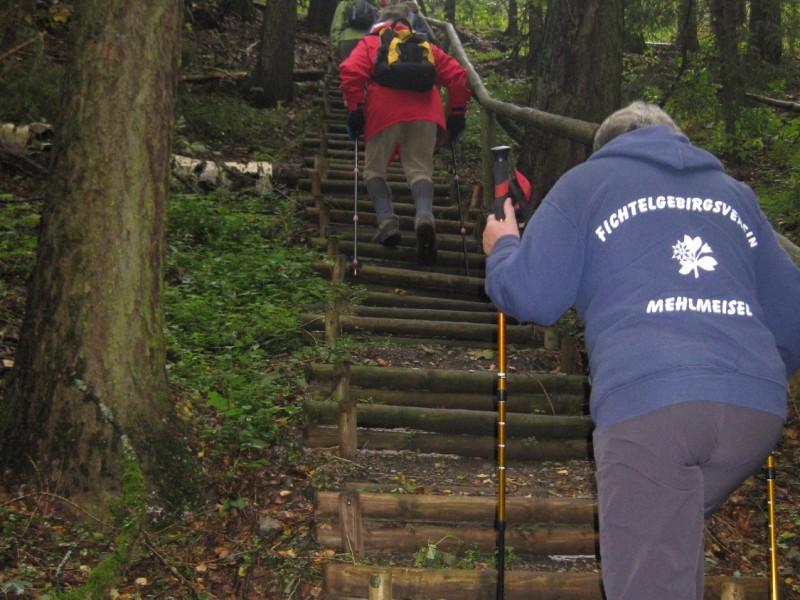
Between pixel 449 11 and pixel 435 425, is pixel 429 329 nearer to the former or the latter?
pixel 435 425

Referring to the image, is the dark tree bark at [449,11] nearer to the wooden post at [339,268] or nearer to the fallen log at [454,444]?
the wooden post at [339,268]

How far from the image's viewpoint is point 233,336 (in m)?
6.80

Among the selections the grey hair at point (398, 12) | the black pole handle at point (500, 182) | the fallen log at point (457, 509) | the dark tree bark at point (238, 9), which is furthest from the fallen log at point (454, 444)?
the dark tree bark at point (238, 9)

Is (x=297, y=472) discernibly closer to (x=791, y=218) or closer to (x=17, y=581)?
(x=17, y=581)

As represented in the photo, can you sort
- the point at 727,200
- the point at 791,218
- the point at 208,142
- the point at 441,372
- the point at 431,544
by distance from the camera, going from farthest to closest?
the point at 208,142, the point at 791,218, the point at 441,372, the point at 431,544, the point at 727,200

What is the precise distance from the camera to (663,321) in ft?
8.32

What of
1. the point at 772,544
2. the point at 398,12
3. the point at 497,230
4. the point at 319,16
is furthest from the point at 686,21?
the point at 319,16

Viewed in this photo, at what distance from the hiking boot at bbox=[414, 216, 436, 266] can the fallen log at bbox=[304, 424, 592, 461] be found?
2.92 metres

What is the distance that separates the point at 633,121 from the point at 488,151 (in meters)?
6.19

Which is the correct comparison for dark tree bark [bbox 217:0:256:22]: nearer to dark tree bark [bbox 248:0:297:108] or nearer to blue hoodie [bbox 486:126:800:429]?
dark tree bark [bbox 248:0:297:108]

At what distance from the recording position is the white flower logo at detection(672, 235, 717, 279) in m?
2.58

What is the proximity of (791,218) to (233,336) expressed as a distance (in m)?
5.56

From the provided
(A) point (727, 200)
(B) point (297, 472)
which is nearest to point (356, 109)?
(B) point (297, 472)

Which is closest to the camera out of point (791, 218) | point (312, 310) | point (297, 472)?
point (297, 472)
